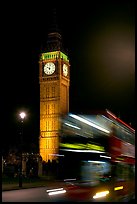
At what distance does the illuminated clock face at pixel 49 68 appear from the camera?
77.8 metres

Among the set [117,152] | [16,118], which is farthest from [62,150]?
[16,118]

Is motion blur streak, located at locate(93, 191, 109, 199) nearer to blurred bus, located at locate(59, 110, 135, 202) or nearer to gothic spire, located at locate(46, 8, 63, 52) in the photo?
blurred bus, located at locate(59, 110, 135, 202)

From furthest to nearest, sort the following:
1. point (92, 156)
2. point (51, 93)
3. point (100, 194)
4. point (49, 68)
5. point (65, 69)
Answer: point (65, 69), point (51, 93), point (49, 68), point (100, 194), point (92, 156)

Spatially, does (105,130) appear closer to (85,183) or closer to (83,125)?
(83,125)

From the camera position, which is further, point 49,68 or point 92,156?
point 49,68

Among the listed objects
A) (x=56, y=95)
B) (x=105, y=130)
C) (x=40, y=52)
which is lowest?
(x=105, y=130)

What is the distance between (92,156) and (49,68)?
65894 millimetres

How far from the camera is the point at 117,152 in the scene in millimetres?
13820

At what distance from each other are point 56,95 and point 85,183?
215ft

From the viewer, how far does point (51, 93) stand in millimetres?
78750

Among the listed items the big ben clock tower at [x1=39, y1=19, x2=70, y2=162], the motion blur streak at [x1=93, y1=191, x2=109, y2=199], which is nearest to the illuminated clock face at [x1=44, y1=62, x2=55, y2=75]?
the big ben clock tower at [x1=39, y1=19, x2=70, y2=162]

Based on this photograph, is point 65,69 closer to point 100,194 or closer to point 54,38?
point 54,38

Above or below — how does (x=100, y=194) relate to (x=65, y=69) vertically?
below

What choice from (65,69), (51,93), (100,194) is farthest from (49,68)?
(100,194)
